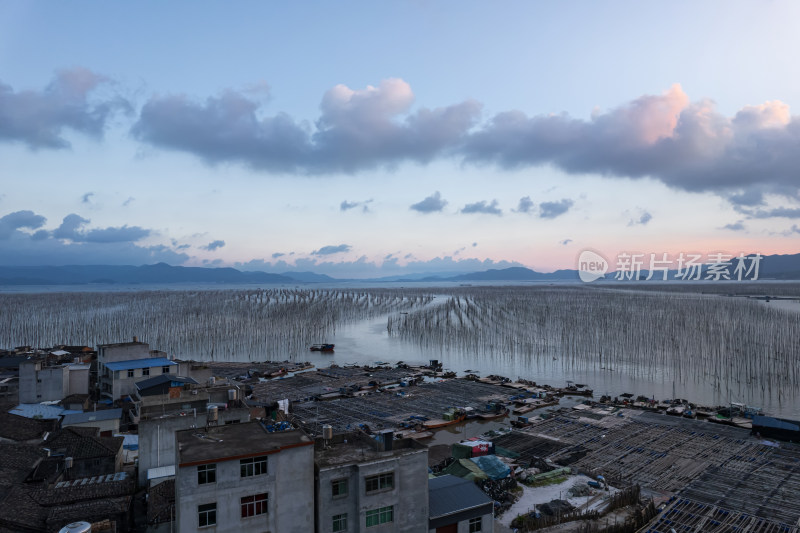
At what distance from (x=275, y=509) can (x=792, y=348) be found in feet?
219

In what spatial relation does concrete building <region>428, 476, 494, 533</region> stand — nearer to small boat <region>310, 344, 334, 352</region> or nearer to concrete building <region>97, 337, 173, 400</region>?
concrete building <region>97, 337, 173, 400</region>

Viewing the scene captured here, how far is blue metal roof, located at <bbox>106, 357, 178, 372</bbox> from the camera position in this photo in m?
38.0

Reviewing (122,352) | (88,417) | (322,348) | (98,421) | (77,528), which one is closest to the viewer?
(77,528)

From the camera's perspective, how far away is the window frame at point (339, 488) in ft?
48.6

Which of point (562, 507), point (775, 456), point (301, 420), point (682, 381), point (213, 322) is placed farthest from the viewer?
point (213, 322)

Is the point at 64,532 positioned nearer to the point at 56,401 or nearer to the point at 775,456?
the point at 56,401

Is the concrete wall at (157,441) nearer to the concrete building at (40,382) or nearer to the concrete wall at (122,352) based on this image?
the concrete wall at (122,352)

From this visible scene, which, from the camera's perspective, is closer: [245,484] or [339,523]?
[245,484]

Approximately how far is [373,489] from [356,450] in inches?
66.1

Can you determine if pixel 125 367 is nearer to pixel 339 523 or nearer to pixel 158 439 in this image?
pixel 158 439

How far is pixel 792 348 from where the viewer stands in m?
57.4

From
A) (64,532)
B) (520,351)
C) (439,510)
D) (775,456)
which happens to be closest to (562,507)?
(439,510)

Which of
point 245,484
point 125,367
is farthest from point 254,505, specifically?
point 125,367

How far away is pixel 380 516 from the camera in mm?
15227
